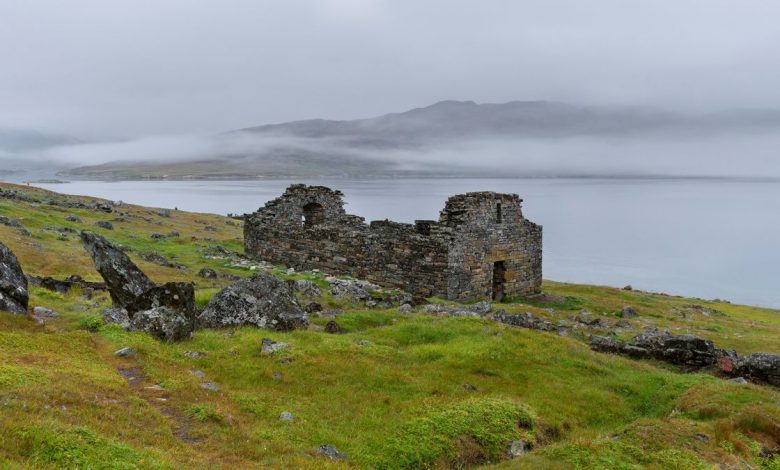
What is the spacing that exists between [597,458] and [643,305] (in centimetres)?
3520

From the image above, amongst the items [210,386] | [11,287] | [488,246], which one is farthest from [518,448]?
[488,246]

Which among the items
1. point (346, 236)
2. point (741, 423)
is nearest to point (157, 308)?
point (741, 423)

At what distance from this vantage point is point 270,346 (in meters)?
14.1

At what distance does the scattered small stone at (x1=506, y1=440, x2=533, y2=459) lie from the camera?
1035cm

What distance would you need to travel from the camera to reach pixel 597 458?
30.6ft

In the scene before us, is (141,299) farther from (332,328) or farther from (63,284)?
(63,284)

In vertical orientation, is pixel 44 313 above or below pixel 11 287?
below

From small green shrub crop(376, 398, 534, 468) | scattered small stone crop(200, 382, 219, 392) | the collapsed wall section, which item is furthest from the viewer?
the collapsed wall section

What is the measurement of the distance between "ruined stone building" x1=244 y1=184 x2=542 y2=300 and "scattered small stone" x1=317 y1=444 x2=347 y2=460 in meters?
19.8

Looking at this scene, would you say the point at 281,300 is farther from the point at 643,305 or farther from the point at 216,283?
the point at 643,305

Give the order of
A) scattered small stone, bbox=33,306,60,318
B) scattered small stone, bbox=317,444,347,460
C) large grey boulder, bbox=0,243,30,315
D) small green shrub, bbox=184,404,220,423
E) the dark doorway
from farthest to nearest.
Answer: the dark doorway, scattered small stone, bbox=33,306,60,318, large grey boulder, bbox=0,243,30,315, small green shrub, bbox=184,404,220,423, scattered small stone, bbox=317,444,347,460

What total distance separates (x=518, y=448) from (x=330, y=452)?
3.60 metres

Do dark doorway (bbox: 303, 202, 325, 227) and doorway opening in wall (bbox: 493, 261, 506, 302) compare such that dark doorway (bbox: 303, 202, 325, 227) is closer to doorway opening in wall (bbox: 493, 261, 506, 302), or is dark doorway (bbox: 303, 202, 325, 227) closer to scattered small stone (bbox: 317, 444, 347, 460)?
doorway opening in wall (bbox: 493, 261, 506, 302)

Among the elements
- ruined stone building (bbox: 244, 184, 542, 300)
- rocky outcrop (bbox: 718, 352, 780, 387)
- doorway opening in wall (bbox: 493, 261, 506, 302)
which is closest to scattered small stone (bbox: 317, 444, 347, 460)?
rocky outcrop (bbox: 718, 352, 780, 387)
